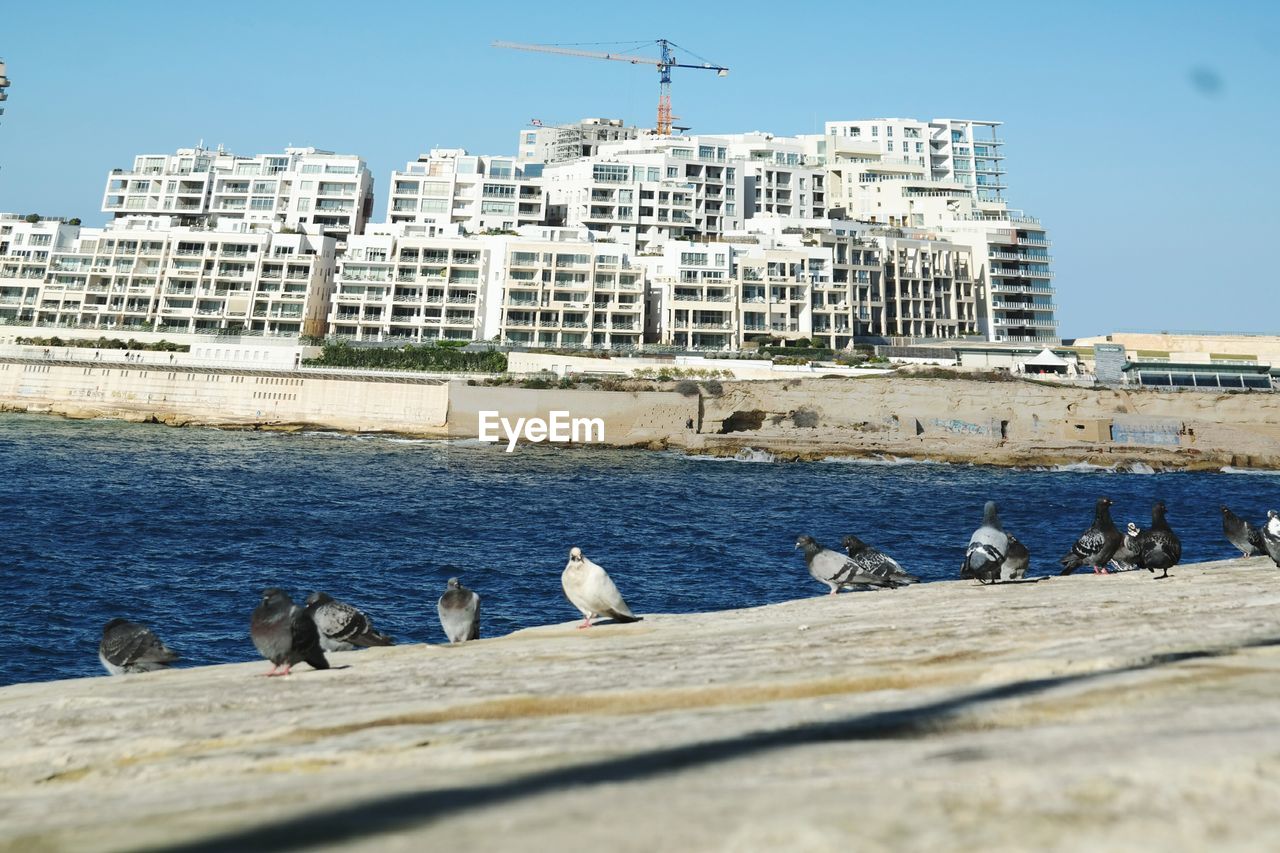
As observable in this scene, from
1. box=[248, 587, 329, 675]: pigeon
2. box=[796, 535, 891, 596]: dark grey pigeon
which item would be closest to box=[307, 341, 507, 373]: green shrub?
box=[796, 535, 891, 596]: dark grey pigeon

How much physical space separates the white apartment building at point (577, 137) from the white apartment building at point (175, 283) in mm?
70657

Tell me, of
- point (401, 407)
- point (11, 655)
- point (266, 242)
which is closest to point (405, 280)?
point (266, 242)

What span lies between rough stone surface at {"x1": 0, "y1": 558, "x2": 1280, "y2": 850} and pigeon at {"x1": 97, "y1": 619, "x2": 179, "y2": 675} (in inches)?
122

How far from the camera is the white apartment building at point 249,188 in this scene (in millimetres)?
Answer: 147000

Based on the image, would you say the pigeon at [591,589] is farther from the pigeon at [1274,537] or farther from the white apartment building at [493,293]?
the white apartment building at [493,293]

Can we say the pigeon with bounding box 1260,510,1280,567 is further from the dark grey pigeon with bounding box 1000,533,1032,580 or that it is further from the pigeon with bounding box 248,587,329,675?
the pigeon with bounding box 248,587,329,675

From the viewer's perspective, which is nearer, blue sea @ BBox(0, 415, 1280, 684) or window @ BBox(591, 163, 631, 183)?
blue sea @ BBox(0, 415, 1280, 684)

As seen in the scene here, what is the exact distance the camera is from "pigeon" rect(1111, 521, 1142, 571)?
21.2m

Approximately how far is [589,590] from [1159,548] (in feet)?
35.3

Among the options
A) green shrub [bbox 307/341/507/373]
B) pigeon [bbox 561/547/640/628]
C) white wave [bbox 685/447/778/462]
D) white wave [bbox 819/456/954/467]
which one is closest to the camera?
pigeon [bbox 561/547/640/628]

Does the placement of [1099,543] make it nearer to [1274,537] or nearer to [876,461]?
[1274,537]

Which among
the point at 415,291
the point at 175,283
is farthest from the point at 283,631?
the point at 175,283

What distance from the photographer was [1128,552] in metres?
21.4

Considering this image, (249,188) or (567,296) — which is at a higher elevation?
(249,188)
